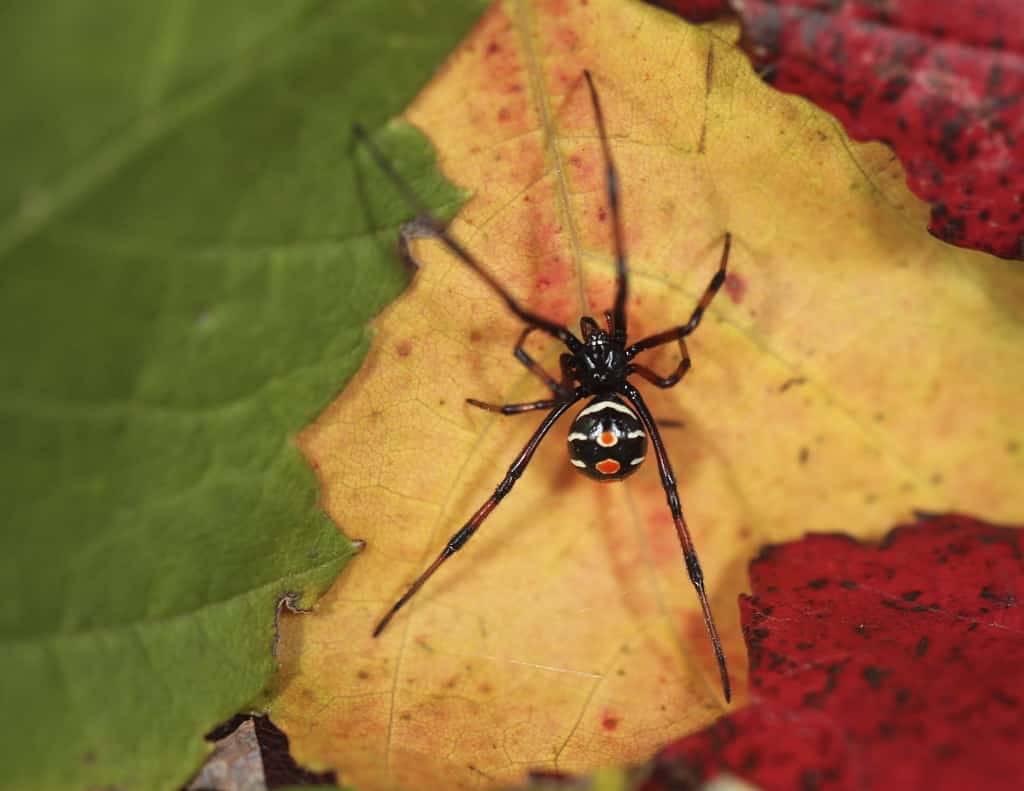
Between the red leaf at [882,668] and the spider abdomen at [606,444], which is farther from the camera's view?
the spider abdomen at [606,444]

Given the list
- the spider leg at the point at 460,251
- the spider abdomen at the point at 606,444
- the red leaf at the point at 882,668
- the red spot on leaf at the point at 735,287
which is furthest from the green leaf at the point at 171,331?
the red leaf at the point at 882,668

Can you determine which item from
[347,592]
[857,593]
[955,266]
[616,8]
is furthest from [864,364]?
[347,592]

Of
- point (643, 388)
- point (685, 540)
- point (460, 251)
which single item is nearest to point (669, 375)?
point (643, 388)

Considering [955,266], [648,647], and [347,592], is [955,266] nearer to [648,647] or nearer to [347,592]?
[648,647]

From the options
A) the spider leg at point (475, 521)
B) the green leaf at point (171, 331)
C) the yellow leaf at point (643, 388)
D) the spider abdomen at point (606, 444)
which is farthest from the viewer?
the spider abdomen at point (606, 444)

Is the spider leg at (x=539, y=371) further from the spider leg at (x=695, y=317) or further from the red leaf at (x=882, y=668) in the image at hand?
the red leaf at (x=882, y=668)

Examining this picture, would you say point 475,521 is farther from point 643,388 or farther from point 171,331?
point 171,331
